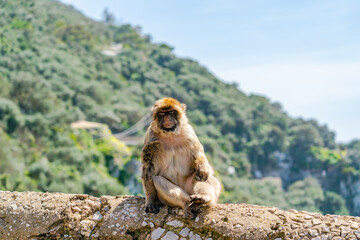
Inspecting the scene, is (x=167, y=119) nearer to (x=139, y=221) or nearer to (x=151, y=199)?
(x=151, y=199)

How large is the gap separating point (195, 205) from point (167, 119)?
1085 millimetres

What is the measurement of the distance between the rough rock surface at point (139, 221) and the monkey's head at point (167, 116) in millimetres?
880

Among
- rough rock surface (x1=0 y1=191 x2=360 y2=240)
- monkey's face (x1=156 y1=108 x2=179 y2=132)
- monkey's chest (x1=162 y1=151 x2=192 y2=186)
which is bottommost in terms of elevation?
rough rock surface (x1=0 y1=191 x2=360 y2=240)

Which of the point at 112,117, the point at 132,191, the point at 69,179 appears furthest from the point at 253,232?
the point at 112,117

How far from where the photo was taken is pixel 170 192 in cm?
507

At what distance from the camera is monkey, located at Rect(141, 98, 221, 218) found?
17.0 ft

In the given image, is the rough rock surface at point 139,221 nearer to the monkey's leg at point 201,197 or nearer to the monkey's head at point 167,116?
the monkey's leg at point 201,197

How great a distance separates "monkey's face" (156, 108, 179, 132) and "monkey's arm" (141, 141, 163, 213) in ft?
0.68

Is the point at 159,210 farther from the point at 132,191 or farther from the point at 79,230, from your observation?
the point at 132,191

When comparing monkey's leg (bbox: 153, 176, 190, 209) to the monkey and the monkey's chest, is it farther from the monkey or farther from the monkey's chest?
the monkey's chest

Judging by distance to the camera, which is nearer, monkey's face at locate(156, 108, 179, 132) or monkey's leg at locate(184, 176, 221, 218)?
monkey's leg at locate(184, 176, 221, 218)

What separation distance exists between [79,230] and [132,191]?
113ft

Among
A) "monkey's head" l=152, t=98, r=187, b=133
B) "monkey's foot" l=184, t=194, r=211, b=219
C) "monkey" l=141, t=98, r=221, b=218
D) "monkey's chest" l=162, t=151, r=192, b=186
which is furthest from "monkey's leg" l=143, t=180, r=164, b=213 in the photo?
"monkey's head" l=152, t=98, r=187, b=133

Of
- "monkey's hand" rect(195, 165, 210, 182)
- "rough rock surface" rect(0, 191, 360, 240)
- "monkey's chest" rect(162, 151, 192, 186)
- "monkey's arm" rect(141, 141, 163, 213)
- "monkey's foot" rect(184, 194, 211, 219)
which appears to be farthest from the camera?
"monkey's chest" rect(162, 151, 192, 186)
